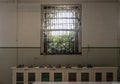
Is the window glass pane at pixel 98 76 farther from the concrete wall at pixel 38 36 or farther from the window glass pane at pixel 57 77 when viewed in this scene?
the window glass pane at pixel 57 77

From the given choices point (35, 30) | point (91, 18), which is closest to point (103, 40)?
point (91, 18)

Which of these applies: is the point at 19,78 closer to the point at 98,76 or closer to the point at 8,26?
the point at 8,26

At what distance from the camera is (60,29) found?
6.37 metres

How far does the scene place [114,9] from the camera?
6.24m

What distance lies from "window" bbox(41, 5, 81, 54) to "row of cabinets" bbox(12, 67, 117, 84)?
0.77m

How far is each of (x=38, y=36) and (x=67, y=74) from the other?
1371 millimetres

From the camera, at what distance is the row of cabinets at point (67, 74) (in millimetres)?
5680

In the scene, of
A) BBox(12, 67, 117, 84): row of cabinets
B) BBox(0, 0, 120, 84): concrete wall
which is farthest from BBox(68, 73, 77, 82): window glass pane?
BBox(0, 0, 120, 84): concrete wall

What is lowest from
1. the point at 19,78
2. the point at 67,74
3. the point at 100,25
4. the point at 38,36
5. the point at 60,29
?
the point at 19,78

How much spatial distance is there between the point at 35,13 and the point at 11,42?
1.04 metres

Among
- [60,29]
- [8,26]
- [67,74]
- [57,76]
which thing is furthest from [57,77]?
[8,26]

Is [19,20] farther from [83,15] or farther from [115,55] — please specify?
[115,55]

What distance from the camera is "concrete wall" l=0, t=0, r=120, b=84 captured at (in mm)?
6234

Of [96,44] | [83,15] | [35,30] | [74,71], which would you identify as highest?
[83,15]
